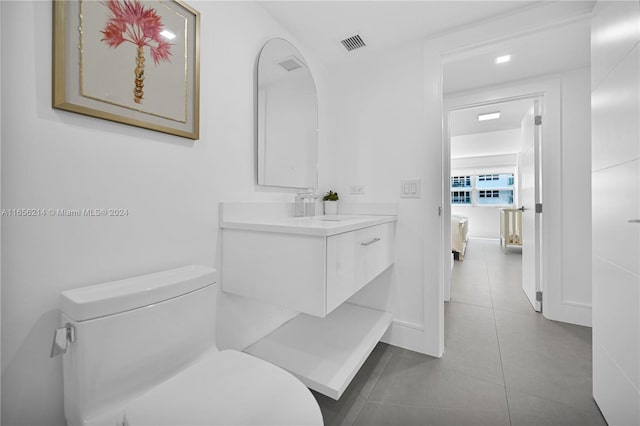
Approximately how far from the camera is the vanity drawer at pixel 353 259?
1097mm

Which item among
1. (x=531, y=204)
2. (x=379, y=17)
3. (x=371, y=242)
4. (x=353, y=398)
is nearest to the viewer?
(x=353, y=398)

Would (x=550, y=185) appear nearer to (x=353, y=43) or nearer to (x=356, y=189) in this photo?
(x=356, y=189)

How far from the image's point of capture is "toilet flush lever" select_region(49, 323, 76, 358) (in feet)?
2.39

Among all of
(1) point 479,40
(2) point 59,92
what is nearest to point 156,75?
(2) point 59,92

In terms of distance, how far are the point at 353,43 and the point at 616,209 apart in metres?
1.73

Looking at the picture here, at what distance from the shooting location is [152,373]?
33.8 inches

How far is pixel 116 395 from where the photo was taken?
78cm

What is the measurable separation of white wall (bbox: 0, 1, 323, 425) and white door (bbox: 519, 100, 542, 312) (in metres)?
2.72

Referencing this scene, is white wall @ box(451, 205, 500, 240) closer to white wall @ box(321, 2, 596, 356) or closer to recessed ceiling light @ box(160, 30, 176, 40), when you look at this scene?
white wall @ box(321, 2, 596, 356)

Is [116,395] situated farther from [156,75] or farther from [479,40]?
[479,40]

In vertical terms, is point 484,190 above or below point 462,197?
above

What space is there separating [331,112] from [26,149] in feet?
5.98

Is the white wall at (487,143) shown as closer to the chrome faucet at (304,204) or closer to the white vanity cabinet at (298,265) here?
the chrome faucet at (304,204)

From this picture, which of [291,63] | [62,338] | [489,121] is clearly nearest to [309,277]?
[62,338]
